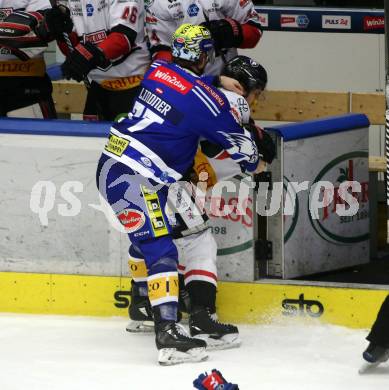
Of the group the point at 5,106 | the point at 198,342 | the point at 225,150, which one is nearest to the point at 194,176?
the point at 225,150

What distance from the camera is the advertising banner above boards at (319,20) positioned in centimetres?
1015

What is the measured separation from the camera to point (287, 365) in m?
7.21

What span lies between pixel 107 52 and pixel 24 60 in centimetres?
61

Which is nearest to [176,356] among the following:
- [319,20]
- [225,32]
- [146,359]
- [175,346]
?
[175,346]

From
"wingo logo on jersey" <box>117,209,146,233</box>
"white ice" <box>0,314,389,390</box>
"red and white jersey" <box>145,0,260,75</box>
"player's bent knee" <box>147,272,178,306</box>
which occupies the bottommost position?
"white ice" <box>0,314,389,390</box>

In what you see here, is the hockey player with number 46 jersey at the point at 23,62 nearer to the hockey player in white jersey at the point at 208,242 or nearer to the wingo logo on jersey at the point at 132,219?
the hockey player in white jersey at the point at 208,242

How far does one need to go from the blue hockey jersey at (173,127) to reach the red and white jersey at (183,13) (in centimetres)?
114

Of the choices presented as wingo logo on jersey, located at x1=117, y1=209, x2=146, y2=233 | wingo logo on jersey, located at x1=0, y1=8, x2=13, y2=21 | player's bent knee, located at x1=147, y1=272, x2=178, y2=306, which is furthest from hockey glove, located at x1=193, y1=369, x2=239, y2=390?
wingo logo on jersey, located at x1=0, y1=8, x2=13, y2=21

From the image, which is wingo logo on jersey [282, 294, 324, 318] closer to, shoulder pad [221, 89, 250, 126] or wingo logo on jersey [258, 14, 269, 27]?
shoulder pad [221, 89, 250, 126]

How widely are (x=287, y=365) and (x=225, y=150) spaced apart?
98 centimetres

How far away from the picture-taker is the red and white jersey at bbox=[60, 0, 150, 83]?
831 cm

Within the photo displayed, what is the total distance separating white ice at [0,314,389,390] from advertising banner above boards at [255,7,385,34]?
9.63 feet

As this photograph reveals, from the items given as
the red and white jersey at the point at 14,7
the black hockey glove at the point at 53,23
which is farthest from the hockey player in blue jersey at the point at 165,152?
the red and white jersey at the point at 14,7

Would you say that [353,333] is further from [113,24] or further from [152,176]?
[113,24]
